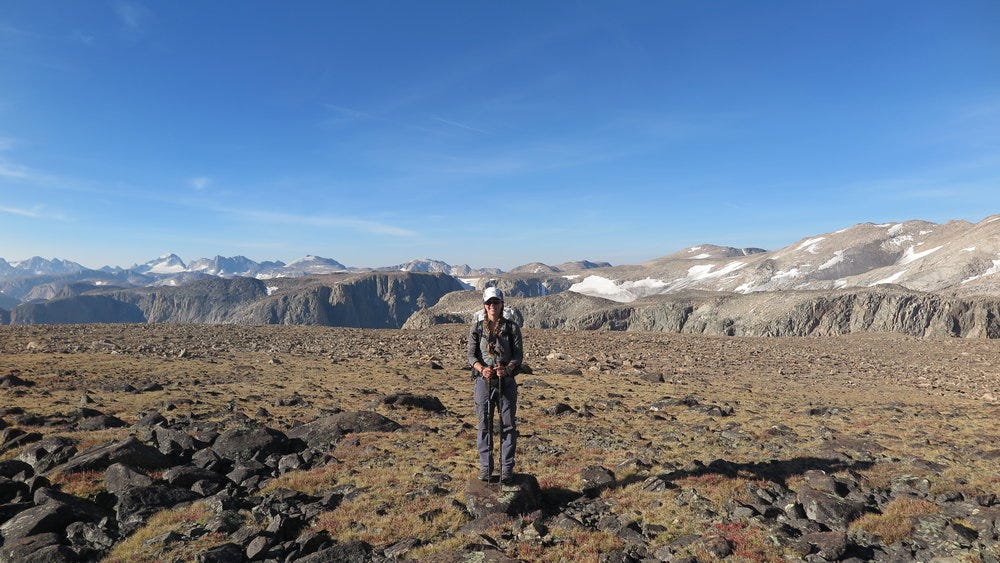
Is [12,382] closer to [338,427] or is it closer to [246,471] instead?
[338,427]

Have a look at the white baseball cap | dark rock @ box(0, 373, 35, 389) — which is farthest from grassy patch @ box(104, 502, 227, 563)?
dark rock @ box(0, 373, 35, 389)

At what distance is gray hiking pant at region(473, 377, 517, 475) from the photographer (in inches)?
438

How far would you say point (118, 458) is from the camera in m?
12.2

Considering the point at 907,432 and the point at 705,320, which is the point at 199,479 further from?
the point at 705,320

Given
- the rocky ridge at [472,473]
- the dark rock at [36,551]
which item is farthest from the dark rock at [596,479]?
the dark rock at [36,551]

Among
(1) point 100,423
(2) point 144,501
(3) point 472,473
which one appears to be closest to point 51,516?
(2) point 144,501

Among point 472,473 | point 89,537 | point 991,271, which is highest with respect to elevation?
point 991,271

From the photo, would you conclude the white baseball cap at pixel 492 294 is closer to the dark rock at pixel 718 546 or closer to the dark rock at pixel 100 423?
the dark rock at pixel 718 546

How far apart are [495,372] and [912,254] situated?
20114 cm

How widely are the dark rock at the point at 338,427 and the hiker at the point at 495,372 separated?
710 centimetres

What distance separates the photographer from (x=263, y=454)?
14.2 m

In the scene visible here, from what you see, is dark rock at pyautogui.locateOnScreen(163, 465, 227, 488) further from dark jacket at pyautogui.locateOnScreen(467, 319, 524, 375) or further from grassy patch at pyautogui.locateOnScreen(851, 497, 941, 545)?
grassy patch at pyautogui.locateOnScreen(851, 497, 941, 545)

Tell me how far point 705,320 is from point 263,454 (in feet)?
340

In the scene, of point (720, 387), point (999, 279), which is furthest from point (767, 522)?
point (999, 279)
